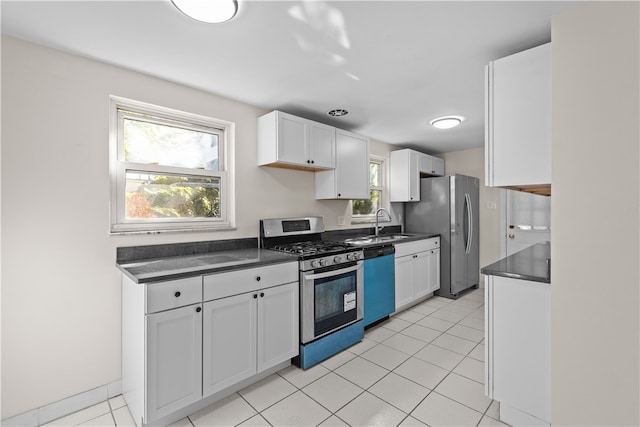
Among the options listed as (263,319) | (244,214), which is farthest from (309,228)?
(263,319)

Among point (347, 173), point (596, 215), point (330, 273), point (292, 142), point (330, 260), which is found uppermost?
point (292, 142)

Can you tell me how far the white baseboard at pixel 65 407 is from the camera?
171 centimetres

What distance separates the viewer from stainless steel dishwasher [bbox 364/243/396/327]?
301 cm

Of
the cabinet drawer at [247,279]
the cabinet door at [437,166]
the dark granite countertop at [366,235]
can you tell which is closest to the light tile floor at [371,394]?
the cabinet drawer at [247,279]

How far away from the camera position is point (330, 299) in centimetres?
255

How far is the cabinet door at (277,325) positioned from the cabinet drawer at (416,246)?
5.27ft

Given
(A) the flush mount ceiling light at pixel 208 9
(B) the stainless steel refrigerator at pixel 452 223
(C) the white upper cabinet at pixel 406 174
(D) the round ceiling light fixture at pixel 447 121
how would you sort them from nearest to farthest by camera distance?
(A) the flush mount ceiling light at pixel 208 9
(D) the round ceiling light fixture at pixel 447 121
(B) the stainless steel refrigerator at pixel 452 223
(C) the white upper cabinet at pixel 406 174

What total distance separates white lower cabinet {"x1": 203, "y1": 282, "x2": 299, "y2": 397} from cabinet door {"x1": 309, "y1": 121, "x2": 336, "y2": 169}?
133 centimetres

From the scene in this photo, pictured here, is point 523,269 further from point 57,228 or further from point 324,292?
point 57,228

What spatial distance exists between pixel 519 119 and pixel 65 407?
129 inches

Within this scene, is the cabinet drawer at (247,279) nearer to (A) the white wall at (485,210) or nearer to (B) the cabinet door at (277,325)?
(B) the cabinet door at (277,325)

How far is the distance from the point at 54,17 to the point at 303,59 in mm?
1364

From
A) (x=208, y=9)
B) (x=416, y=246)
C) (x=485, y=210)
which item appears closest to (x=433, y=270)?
(x=416, y=246)

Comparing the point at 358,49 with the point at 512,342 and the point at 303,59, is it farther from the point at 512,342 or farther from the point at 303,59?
the point at 512,342
